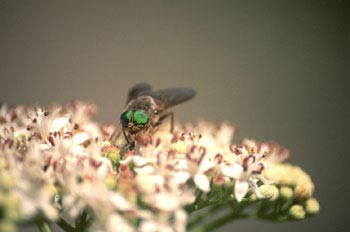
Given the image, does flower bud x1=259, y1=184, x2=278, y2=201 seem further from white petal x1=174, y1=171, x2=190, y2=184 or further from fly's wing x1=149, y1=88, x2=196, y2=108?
fly's wing x1=149, y1=88, x2=196, y2=108

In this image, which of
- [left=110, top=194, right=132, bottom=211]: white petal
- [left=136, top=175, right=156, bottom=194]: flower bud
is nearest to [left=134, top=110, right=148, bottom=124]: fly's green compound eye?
[left=136, top=175, right=156, bottom=194]: flower bud

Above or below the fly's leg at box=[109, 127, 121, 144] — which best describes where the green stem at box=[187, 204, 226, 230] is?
below

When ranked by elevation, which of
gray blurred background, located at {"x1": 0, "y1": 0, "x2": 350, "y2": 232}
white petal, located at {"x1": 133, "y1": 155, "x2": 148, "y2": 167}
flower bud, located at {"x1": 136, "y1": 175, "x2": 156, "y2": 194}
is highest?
gray blurred background, located at {"x1": 0, "y1": 0, "x2": 350, "y2": 232}

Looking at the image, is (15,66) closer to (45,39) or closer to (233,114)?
(45,39)

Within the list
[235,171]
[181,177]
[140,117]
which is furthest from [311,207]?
[140,117]

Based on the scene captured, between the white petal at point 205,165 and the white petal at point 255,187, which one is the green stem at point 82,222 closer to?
the white petal at point 205,165

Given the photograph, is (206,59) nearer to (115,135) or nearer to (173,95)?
(173,95)

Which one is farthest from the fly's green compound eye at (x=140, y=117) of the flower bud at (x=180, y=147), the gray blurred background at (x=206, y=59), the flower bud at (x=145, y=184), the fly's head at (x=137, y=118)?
the gray blurred background at (x=206, y=59)
